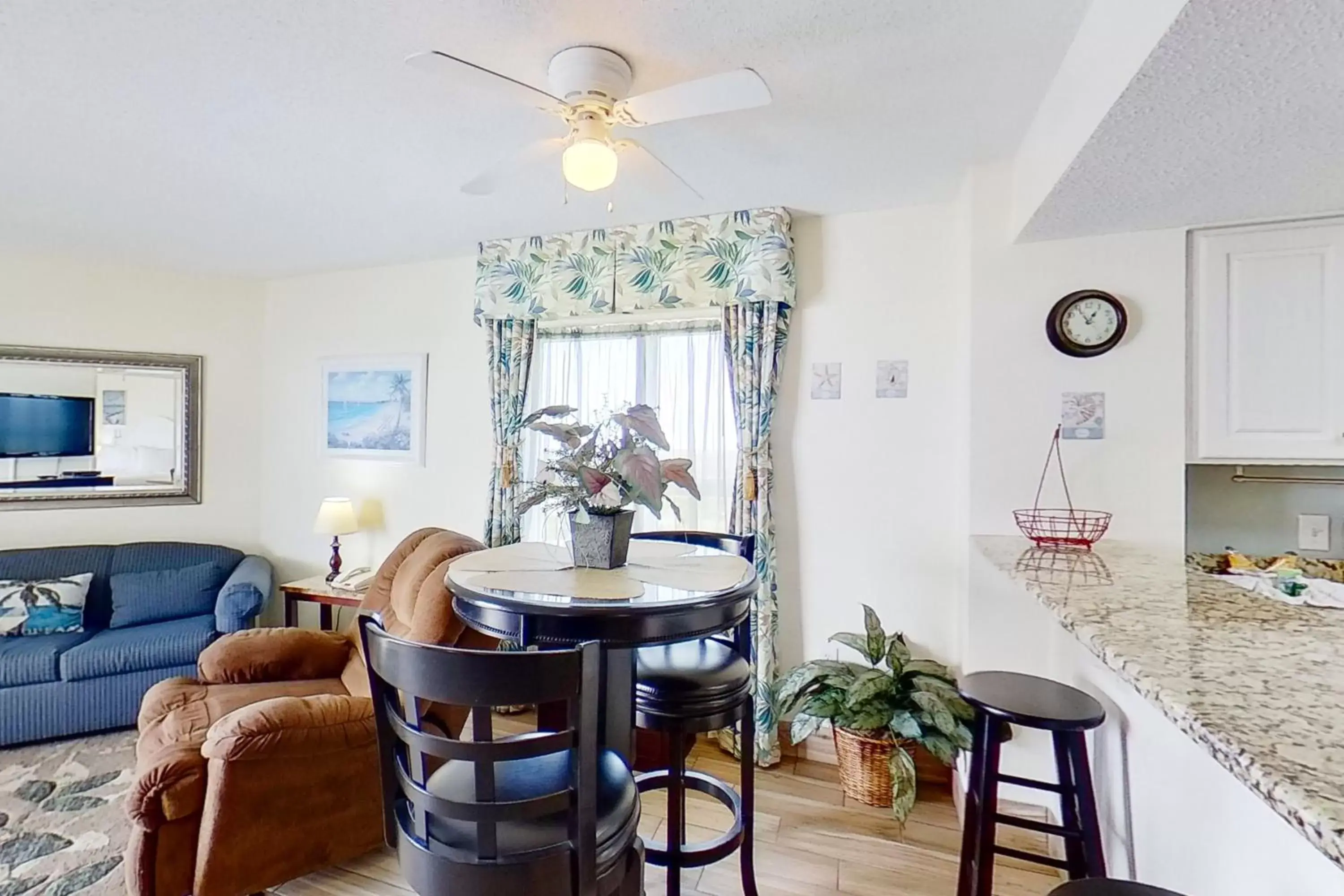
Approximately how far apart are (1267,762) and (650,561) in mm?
1399

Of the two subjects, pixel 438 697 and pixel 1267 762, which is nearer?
pixel 1267 762

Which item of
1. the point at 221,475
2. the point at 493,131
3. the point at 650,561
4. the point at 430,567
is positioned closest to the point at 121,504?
the point at 221,475

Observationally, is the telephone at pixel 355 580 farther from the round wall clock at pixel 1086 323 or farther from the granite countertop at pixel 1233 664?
the round wall clock at pixel 1086 323

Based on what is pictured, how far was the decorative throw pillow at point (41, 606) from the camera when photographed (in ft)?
9.87

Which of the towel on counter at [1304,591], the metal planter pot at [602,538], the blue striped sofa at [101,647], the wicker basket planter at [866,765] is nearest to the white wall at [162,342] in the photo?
the blue striped sofa at [101,647]

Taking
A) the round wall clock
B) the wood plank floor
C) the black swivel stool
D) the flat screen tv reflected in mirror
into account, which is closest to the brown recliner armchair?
the wood plank floor

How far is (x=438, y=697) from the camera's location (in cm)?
100

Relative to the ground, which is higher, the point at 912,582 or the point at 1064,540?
the point at 1064,540

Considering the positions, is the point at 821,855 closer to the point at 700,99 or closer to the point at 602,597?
the point at 602,597

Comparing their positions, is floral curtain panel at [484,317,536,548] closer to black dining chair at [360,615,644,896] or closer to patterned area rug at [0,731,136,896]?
patterned area rug at [0,731,136,896]

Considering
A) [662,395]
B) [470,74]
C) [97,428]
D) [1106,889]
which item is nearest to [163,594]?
[97,428]

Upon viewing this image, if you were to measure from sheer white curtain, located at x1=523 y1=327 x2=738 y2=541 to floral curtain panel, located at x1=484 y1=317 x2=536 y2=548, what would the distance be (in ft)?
0.22

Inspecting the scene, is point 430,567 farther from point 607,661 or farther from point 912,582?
point 912,582

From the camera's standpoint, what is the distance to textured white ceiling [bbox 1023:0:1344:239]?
3.61ft
